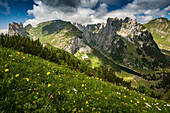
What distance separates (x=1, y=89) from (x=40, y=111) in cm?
190

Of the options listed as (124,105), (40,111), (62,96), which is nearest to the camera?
(40,111)

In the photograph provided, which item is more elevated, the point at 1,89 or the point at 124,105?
the point at 1,89

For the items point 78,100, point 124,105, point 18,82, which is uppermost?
point 18,82

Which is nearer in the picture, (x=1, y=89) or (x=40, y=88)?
(x=1, y=89)

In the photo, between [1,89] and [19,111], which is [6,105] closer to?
[19,111]

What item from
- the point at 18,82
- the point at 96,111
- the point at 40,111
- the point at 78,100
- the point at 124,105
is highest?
the point at 18,82

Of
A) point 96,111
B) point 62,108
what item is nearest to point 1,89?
point 62,108

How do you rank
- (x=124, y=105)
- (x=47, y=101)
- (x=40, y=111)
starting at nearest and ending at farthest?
(x=40, y=111)
(x=47, y=101)
(x=124, y=105)

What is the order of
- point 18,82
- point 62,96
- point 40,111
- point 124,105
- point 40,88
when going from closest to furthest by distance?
point 40,111 → point 18,82 → point 40,88 → point 62,96 → point 124,105

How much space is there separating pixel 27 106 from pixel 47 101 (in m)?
0.80

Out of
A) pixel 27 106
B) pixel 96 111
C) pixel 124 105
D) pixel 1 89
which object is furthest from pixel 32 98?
pixel 124 105

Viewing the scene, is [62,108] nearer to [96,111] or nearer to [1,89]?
[96,111]

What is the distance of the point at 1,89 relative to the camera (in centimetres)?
347

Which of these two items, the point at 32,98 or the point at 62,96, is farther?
the point at 62,96
